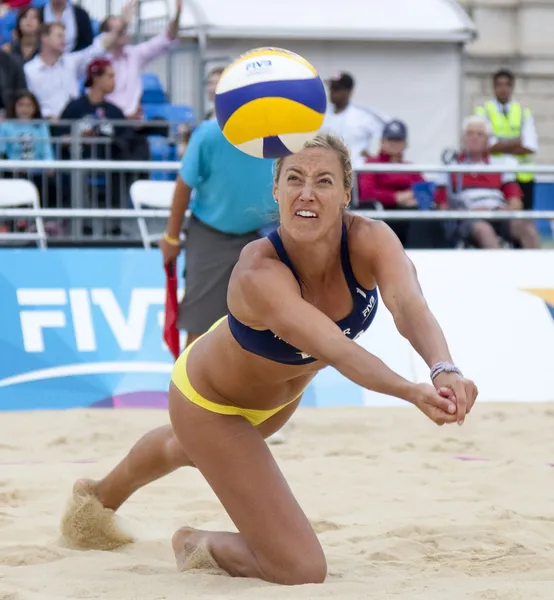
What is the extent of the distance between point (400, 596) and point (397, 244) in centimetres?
104

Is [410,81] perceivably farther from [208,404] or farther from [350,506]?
[208,404]

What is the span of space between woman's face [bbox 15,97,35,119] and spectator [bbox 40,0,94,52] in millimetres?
1794

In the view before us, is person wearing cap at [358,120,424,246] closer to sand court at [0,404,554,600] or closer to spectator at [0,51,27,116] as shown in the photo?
sand court at [0,404,554,600]

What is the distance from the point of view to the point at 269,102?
4.15 metres

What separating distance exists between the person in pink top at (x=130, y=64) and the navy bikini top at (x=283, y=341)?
23.6 feet

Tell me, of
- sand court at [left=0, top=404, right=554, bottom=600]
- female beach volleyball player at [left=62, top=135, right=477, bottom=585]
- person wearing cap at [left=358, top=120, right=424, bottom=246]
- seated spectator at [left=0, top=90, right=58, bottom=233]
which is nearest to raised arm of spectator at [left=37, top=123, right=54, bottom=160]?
seated spectator at [left=0, top=90, right=58, bottom=233]

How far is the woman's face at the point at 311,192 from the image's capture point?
348 centimetres

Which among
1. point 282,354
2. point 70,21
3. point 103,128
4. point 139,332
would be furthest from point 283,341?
point 70,21

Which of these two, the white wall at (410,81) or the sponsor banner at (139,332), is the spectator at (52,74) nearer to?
the sponsor banner at (139,332)

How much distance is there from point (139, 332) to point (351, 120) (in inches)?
159

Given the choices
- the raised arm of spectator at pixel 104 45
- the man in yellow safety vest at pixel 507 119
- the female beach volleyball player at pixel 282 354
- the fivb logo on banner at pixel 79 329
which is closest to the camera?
the female beach volleyball player at pixel 282 354

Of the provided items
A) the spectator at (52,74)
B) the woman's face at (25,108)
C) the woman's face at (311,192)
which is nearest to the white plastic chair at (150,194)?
the woman's face at (25,108)

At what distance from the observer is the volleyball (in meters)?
4.03

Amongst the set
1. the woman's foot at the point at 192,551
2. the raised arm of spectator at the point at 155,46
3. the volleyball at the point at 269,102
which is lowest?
the woman's foot at the point at 192,551
